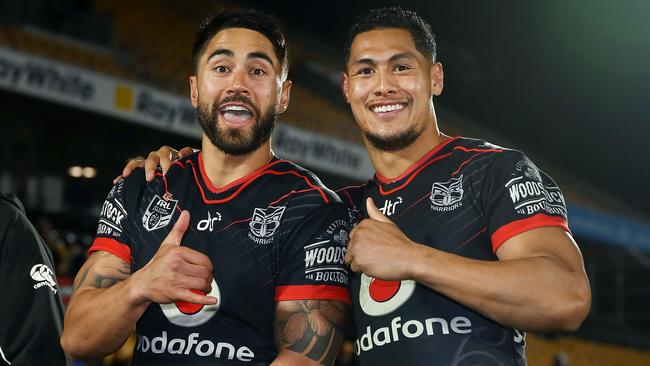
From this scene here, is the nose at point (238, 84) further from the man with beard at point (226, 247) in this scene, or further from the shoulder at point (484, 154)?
the shoulder at point (484, 154)

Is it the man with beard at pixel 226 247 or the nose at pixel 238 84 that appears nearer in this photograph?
the man with beard at pixel 226 247

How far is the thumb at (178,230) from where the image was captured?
2.51 m

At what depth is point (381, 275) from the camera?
2.40 m

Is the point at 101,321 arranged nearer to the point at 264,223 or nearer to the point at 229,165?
the point at 264,223

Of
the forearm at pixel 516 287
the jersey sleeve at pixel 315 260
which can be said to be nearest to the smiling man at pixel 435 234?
the forearm at pixel 516 287

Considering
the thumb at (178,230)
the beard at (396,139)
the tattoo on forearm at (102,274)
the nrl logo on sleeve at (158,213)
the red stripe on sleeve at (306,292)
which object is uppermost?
the beard at (396,139)

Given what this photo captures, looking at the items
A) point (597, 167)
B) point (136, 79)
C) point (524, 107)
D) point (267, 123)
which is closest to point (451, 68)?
point (524, 107)

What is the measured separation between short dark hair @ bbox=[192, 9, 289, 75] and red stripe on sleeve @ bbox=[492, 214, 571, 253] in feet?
3.36

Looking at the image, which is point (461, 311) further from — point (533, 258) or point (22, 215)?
point (22, 215)

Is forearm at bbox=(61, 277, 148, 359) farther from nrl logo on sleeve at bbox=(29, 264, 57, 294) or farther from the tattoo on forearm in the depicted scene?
nrl logo on sleeve at bbox=(29, 264, 57, 294)

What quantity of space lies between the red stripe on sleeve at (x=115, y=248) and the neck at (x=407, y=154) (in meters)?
0.95

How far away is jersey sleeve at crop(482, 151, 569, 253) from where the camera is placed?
8.11ft

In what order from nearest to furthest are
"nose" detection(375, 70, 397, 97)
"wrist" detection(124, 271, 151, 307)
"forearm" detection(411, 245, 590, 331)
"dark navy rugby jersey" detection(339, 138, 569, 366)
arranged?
1. "forearm" detection(411, 245, 590, 331)
2. "wrist" detection(124, 271, 151, 307)
3. "dark navy rugby jersey" detection(339, 138, 569, 366)
4. "nose" detection(375, 70, 397, 97)

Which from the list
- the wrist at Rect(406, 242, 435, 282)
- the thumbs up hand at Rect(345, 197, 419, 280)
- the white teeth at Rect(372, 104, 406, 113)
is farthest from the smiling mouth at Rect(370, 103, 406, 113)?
the wrist at Rect(406, 242, 435, 282)
